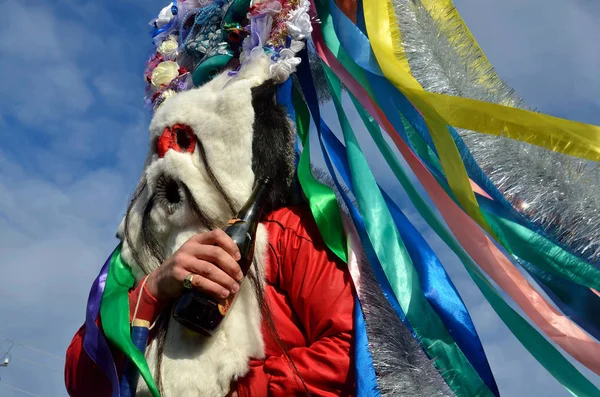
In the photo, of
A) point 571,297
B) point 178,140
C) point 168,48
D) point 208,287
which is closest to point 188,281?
point 208,287

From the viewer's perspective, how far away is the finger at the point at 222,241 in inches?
79.7

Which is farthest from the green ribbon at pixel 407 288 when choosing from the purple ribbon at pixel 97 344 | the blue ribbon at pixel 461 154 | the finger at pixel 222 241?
the purple ribbon at pixel 97 344

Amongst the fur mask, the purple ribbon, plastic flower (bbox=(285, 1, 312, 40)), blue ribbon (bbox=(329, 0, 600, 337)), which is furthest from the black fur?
the purple ribbon

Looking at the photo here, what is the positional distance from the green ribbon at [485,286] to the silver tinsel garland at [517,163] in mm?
254

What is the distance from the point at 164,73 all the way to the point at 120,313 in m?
1.21

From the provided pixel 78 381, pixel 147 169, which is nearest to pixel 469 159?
pixel 147 169

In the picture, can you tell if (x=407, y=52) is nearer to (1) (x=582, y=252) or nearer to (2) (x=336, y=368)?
(1) (x=582, y=252)

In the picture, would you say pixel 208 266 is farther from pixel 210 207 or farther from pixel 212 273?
pixel 210 207

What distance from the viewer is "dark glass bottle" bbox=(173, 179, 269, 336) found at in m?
1.98

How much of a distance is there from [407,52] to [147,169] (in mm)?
1073

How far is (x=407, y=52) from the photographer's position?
2.10 meters

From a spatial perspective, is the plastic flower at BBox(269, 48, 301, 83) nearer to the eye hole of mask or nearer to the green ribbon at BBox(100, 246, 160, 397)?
the eye hole of mask

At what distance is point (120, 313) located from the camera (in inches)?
84.7

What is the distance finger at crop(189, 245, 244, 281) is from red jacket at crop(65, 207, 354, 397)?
6.2 inches
